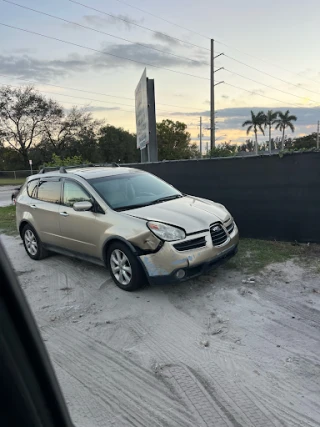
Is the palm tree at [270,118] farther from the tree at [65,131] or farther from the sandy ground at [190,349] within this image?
the sandy ground at [190,349]

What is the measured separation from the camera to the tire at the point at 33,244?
6461mm

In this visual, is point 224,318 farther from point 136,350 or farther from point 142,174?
point 142,174

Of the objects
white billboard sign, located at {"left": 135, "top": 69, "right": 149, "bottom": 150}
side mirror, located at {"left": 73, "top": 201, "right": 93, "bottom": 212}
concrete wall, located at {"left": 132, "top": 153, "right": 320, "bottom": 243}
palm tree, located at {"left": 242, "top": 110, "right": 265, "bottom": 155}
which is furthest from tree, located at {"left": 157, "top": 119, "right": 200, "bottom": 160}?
side mirror, located at {"left": 73, "top": 201, "right": 93, "bottom": 212}

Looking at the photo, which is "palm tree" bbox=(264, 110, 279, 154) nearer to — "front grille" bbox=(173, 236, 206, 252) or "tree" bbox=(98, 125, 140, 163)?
"tree" bbox=(98, 125, 140, 163)

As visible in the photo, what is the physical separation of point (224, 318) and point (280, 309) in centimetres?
69

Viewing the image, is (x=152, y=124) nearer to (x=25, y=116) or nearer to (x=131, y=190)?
(x=131, y=190)

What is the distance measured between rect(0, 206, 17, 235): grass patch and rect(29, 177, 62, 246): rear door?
3684 millimetres

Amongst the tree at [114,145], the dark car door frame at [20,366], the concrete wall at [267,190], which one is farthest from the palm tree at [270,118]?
the dark car door frame at [20,366]

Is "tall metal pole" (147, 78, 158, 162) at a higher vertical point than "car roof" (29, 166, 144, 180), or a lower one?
higher

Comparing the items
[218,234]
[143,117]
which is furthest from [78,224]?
[143,117]


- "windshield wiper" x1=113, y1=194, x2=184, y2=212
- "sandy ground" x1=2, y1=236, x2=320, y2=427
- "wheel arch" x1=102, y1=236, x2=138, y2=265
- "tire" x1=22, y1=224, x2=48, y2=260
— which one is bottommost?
"sandy ground" x1=2, y1=236, x2=320, y2=427

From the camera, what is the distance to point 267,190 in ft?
21.8

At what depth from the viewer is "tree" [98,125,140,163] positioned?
53.2 meters

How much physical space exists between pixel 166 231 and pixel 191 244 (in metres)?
0.36
